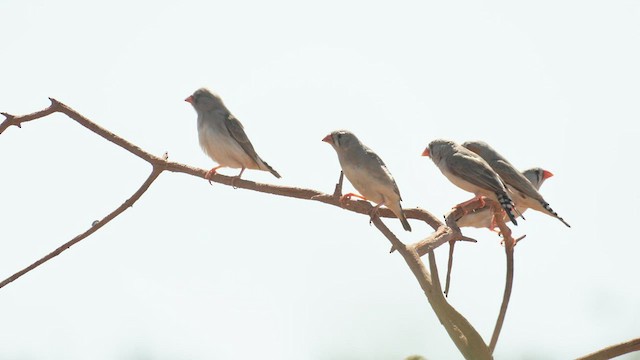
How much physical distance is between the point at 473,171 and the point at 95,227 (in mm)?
2620

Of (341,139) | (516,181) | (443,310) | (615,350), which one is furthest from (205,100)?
(615,350)

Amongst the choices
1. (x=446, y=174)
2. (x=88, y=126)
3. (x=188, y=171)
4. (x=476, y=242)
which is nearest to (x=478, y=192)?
(x=446, y=174)

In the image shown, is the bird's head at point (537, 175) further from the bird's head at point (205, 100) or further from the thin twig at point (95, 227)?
the thin twig at point (95, 227)

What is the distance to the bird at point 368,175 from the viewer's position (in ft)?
15.9

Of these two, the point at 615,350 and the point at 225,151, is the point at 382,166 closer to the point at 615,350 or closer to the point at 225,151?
the point at 225,151

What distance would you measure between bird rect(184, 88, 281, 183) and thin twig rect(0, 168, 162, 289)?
1.39 m

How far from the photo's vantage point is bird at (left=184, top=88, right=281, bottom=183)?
6.24 meters

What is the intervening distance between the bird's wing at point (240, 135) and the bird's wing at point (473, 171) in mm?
1380

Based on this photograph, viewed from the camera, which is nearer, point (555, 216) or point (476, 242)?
point (476, 242)

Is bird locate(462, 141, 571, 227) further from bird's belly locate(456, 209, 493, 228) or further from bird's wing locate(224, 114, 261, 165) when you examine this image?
bird's wing locate(224, 114, 261, 165)

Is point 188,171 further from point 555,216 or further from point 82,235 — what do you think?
point 555,216

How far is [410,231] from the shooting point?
4.84 metres

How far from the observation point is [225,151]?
6.21 meters

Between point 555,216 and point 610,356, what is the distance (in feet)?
10.4
